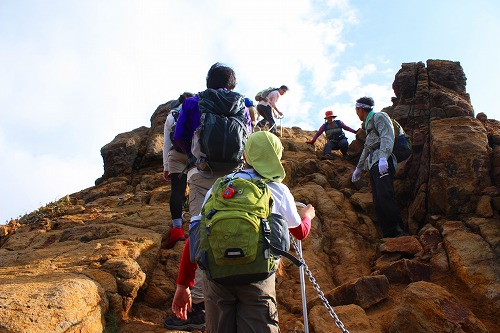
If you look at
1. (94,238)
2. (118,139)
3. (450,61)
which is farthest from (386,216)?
(118,139)

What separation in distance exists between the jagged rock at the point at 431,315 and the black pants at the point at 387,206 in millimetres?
3466

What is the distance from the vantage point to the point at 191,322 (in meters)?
5.82

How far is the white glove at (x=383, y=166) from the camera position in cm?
942

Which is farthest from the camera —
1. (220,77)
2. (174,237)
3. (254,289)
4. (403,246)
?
(403,246)

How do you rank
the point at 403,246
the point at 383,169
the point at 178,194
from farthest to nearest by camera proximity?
1. the point at 383,169
2. the point at 403,246
3. the point at 178,194

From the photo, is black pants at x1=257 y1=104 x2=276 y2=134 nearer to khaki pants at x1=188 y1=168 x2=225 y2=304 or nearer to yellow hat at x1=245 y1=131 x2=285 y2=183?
khaki pants at x1=188 y1=168 x2=225 y2=304

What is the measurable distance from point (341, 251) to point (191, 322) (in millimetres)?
4522

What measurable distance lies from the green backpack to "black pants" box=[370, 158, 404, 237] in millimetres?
6134

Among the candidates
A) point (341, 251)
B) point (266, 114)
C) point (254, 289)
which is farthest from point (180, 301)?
point (266, 114)

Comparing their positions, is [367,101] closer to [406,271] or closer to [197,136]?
[406,271]

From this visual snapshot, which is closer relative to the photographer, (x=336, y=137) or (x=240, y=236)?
(x=240, y=236)

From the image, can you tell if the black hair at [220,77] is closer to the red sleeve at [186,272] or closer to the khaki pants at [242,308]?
the red sleeve at [186,272]

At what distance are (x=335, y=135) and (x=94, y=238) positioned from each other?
9174 millimetres

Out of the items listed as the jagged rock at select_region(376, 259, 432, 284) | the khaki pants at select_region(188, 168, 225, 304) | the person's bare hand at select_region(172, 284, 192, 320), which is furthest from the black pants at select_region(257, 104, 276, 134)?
the person's bare hand at select_region(172, 284, 192, 320)
